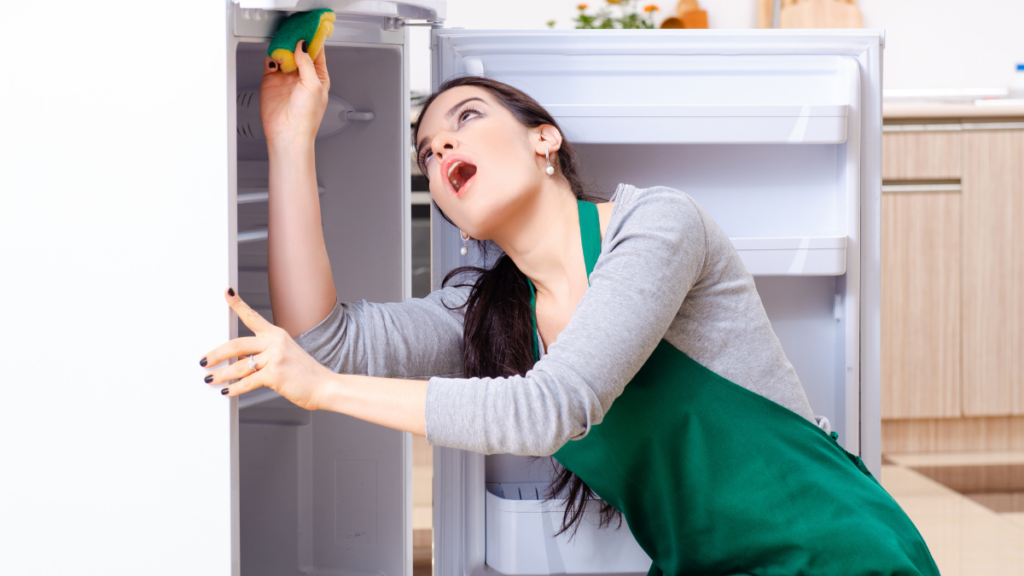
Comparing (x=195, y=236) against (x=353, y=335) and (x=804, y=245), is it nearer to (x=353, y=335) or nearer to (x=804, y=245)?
(x=353, y=335)

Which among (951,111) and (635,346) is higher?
(951,111)

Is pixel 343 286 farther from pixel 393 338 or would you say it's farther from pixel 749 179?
pixel 749 179

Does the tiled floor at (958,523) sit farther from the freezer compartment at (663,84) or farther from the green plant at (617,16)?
the green plant at (617,16)

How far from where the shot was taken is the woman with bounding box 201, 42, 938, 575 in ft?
2.85

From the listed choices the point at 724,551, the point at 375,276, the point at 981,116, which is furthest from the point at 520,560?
the point at 981,116

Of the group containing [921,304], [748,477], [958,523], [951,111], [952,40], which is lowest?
[958,523]

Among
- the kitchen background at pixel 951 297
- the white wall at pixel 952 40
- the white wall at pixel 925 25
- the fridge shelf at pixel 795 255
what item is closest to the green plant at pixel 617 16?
the white wall at pixel 925 25

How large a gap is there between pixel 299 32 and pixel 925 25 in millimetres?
2802

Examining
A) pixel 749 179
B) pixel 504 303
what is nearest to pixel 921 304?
pixel 749 179

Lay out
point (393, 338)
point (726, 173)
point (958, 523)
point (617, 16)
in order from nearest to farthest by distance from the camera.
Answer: point (393, 338)
point (726, 173)
point (958, 523)
point (617, 16)

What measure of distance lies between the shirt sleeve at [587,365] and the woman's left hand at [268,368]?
125 mm

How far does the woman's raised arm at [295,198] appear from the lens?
96cm

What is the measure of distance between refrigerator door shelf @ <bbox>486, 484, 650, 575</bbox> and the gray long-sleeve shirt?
0.96 feet

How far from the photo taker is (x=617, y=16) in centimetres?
292
